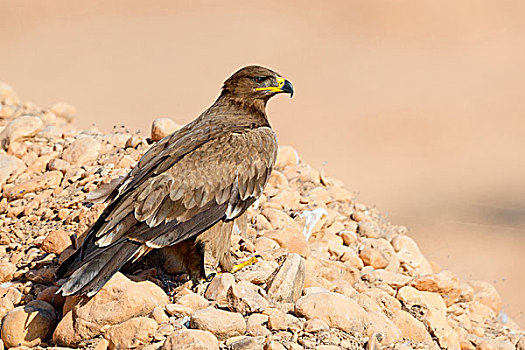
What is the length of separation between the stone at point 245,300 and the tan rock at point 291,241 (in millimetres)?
1388

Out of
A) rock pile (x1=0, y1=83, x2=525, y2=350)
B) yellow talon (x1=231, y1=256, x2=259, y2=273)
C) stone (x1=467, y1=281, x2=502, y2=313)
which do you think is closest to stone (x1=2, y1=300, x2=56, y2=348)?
rock pile (x1=0, y1=83, x2=525, y2=350)

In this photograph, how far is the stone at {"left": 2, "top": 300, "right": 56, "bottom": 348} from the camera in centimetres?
458

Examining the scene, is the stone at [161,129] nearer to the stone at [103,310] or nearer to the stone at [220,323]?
the stone at [103,310]

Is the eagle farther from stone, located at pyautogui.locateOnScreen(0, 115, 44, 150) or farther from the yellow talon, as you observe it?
stone, located at pyautogui.locateOnScreen(0, 115, 44, 150)

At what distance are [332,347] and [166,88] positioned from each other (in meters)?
21.4

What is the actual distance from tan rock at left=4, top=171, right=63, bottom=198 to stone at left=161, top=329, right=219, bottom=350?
3074 millimetres

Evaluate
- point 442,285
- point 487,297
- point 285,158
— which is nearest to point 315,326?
point 442,285

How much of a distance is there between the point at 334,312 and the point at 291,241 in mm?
1684

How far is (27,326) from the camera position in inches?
181

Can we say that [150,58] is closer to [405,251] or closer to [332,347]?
[405,251]

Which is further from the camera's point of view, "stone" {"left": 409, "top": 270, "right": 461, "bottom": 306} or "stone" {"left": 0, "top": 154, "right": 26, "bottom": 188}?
"stone" {"left": 0, "top": 154, "right": 26, "bottom": 188}

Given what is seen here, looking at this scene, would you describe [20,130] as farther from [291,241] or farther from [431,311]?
[431,311]

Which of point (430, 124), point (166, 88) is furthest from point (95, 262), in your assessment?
point (166, 88)

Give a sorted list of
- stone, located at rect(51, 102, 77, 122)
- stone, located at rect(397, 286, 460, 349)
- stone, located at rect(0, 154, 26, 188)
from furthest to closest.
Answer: stone, located at rect(51, 102, 77, 122)
stone, located at rect(0, 154, 26, 188)
stone, located at rect(397, 286, 460, 349)
